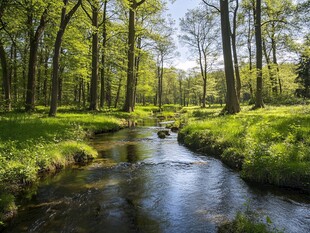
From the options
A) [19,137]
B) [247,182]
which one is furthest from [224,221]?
[19,137]

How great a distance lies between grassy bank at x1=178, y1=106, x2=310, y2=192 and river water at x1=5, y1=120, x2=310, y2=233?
1.41 ft

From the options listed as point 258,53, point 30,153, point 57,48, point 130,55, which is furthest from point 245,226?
point 130,55

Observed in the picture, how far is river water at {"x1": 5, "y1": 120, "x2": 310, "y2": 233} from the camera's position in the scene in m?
5.30

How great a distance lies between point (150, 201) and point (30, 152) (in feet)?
14.1

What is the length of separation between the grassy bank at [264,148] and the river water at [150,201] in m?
0.43

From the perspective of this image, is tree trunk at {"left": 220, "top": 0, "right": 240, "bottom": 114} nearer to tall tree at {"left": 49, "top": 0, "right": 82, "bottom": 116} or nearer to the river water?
the river water

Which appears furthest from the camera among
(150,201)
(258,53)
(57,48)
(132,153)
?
(258,53)

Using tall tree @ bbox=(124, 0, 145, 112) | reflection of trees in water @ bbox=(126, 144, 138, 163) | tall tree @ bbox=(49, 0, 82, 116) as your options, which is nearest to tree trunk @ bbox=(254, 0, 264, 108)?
tall tree @ bbox=(124, 0, 145, 112)

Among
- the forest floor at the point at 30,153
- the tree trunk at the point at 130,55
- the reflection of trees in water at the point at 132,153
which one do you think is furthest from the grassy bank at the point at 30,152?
the tree trunk at the point at 130,55

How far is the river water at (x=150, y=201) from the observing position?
5.30 m

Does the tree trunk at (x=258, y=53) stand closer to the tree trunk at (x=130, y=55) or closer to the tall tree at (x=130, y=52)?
the tall tree at (x=130, y=52)

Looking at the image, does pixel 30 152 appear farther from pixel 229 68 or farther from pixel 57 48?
pixel 229 68

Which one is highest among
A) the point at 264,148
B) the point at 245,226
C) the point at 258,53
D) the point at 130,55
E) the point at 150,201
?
the point at 130,55

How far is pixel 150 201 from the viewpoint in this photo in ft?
21.2
